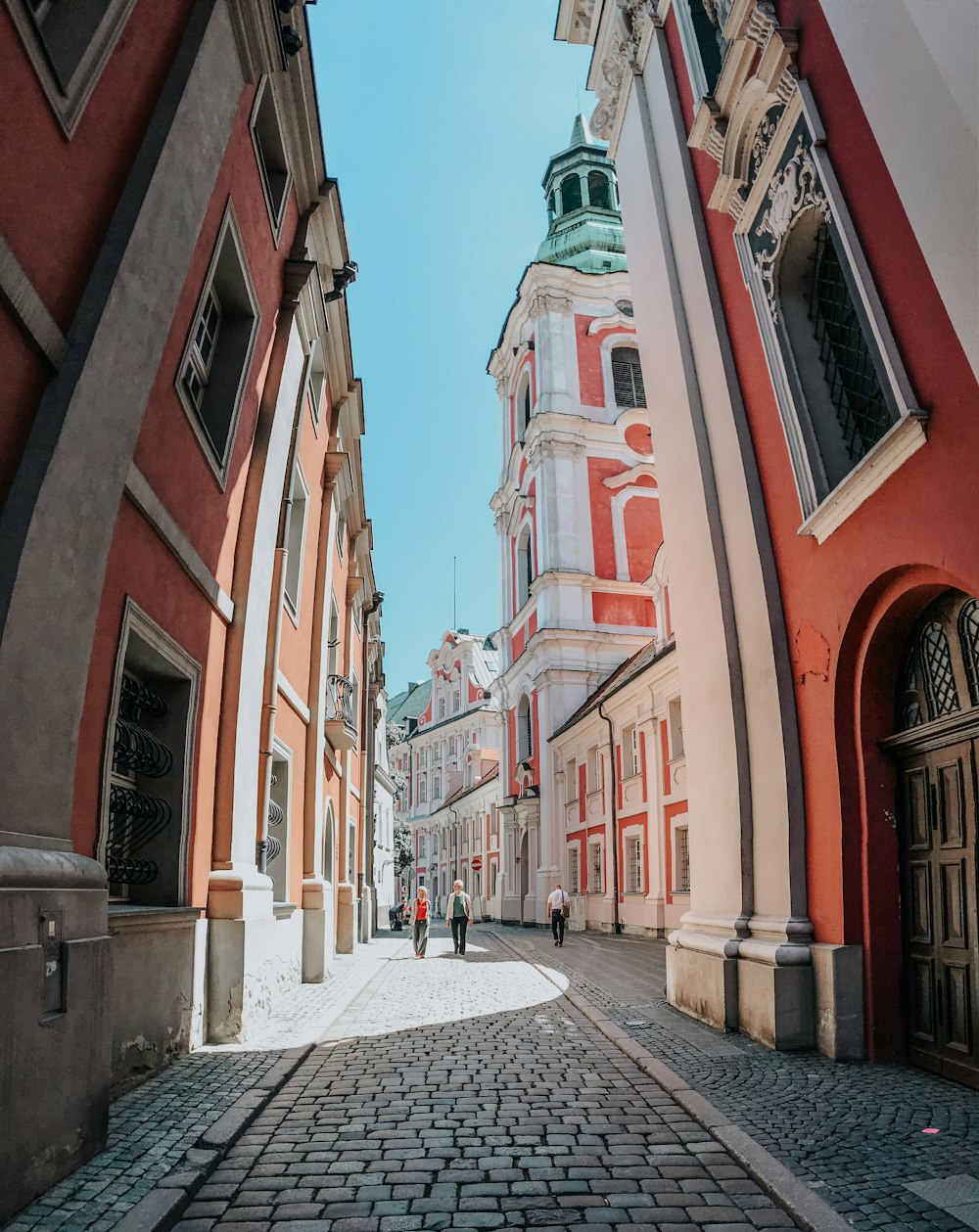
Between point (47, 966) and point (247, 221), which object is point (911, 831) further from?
point (247, 221)

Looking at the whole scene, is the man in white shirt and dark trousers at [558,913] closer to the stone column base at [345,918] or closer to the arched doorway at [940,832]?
the stone column base at [345,918]

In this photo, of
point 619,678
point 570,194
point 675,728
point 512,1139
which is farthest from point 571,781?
point 570,194

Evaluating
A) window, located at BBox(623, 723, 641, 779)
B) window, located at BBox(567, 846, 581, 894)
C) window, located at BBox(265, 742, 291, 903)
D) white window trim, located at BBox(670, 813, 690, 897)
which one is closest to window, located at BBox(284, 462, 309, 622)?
window, located at BBox(265, 742, 291, 903)

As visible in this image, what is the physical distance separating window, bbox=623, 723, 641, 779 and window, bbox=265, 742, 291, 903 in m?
13.5

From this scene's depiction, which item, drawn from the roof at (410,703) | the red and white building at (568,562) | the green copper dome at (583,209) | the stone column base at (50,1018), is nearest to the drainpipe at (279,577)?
the stone column base at (50,1018)

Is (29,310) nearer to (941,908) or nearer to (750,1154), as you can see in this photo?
(750,1154)

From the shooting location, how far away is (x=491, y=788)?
154 ft

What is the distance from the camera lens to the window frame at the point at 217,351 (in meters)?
7.14

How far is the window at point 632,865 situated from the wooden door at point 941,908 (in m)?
17.9

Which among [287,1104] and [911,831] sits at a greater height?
[911,831]

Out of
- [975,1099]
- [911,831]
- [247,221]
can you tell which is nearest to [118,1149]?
[975,1099]

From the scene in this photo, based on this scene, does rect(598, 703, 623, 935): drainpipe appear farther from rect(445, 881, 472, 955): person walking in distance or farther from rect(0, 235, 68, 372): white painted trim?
rect(0, 235, 68, 372): white painted trim

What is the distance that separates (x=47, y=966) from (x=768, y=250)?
310 inches

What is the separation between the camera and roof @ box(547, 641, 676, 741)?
902 inches
